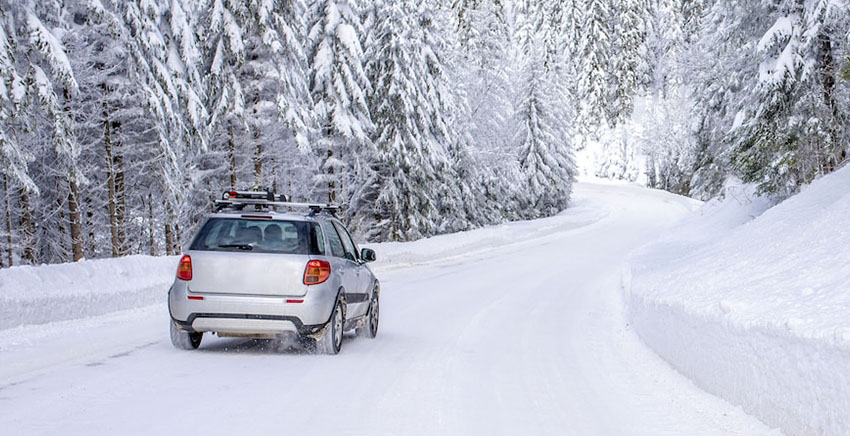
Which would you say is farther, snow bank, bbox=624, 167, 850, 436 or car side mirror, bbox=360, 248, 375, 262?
car side mirror, bbox=360, 248, 375, 262

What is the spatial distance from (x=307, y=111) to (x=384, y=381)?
23121 millimetres

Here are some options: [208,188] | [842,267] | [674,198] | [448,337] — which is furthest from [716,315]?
[674,198]

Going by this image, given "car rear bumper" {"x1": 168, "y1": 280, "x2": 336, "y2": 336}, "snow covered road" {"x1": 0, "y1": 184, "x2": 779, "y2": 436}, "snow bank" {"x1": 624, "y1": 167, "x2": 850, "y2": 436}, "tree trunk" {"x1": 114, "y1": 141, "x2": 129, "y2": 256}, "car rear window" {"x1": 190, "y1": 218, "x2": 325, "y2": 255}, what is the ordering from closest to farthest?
"snow bank" {"x1": 624, "y1": 167, "x2": 850, "y2": 436} < "snow covered road" {"x1": 0, "y1": 184, "x2": 779, "y2": 436} < "car rear bumper" {"x1": 168, "y1": 280, "x2": 336, "y2": 336} < "car rear window" {"x1": 190, "y1": 218, "x2": 325, "y2": 255} < "tree trunk" {"x1": 114, "y1": 141, "x2": 129, "y2": 256}

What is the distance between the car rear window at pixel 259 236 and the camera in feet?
30.3

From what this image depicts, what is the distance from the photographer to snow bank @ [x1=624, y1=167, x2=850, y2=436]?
5.23 metres

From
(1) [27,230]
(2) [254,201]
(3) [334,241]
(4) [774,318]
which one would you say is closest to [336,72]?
(1) [27,230]

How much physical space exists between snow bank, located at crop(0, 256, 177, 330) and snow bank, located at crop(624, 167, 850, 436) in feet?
28.6

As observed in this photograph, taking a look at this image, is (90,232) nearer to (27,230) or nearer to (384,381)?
(27,230)

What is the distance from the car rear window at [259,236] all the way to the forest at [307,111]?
6904mm

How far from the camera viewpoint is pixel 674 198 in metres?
73.6

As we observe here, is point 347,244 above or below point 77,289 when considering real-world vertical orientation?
above

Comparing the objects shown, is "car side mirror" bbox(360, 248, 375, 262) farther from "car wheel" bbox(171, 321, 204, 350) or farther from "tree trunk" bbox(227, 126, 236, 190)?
"tree trunk" bbox(227, 126, 236, 190)

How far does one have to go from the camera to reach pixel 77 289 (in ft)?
42.5

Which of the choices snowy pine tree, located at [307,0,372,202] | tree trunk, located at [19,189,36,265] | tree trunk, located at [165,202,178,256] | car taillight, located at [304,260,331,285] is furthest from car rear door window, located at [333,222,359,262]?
snowy pine tree, located at [307,0,372,202]
